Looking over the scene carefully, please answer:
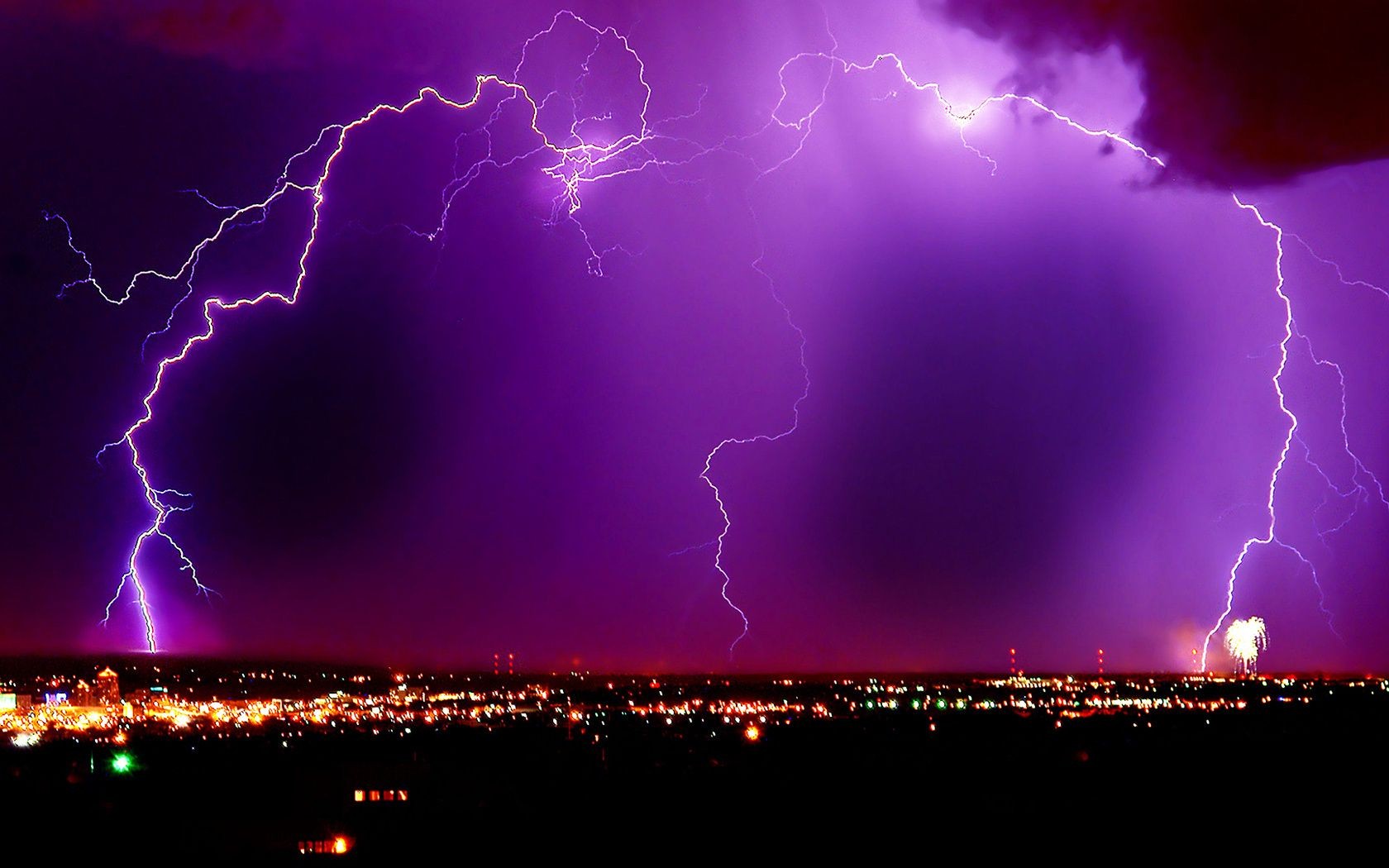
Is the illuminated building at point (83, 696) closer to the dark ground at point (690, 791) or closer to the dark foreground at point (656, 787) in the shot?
the dark foreground at point (656, 787)

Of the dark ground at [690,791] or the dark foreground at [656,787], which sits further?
the dark foreground at [656,787]

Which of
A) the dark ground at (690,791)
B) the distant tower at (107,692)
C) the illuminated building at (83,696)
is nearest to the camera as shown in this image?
the dark ground at (690,791)

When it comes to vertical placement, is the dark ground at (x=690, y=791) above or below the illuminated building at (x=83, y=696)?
below

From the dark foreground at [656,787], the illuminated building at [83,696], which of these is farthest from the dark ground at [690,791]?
the illuminated building at [83,696]

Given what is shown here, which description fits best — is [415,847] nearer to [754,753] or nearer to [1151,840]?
[1151,840]

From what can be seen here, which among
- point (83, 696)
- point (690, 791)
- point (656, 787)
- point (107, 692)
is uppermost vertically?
point (107, 692)

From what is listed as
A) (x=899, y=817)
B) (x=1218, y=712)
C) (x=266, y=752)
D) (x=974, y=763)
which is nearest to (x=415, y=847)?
(x=899, y=817)

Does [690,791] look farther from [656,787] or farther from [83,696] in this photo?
[83,696]

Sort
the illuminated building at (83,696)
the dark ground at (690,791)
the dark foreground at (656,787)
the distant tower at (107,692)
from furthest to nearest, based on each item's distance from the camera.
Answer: the distant tower at (107,692), the illuminated building at (83,696), the dark foreground at (656,787), the dark ground at (690,791)

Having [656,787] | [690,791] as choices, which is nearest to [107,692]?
[656,787]

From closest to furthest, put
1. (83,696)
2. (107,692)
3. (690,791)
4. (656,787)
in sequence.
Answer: (690,791)
(656,787)
(83,696)
(107,692)

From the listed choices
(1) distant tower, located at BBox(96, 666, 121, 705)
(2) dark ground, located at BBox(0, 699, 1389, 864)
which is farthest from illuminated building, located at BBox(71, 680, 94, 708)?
(2) dark ground, located at BBox(0, 699, 1389, 864)
